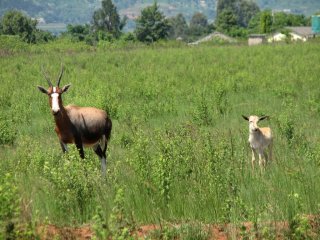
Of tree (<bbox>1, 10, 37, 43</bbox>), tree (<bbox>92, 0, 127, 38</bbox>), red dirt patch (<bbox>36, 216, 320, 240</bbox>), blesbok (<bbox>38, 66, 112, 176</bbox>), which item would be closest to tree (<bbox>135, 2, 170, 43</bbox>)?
tree (<bbox>1, 10, 37, 43</bbox>)

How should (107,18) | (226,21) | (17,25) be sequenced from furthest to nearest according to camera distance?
(107,18), (226,21), (17,25)

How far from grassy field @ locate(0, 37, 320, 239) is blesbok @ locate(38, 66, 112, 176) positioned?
293mm

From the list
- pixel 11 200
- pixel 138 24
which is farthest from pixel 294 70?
pixel 138 24

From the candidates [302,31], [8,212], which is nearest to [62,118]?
[8,212]

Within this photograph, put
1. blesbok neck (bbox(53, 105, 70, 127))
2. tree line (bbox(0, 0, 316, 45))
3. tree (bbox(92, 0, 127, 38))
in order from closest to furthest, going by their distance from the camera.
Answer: blesbok neck (bbox(53, 105, 70, 127)) < tree line (bbox(0, 0, 316, 45)) < tree (bbox(92, 0, 127, 38))

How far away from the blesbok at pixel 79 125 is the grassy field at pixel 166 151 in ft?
0.96

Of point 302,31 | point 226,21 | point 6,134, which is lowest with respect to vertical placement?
point 302,31

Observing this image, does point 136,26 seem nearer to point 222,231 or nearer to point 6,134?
point 6,134

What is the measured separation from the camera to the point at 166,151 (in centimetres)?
850

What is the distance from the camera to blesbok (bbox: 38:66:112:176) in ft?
36.2

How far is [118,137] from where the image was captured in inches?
566

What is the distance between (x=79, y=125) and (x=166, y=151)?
11.4ft

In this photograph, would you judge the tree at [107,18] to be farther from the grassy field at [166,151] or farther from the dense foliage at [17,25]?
the grassy field at [166,151]

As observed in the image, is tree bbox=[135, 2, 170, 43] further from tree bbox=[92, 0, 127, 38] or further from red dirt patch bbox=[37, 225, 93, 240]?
red dirt patch bbox=[37, 225, 93, 240]
